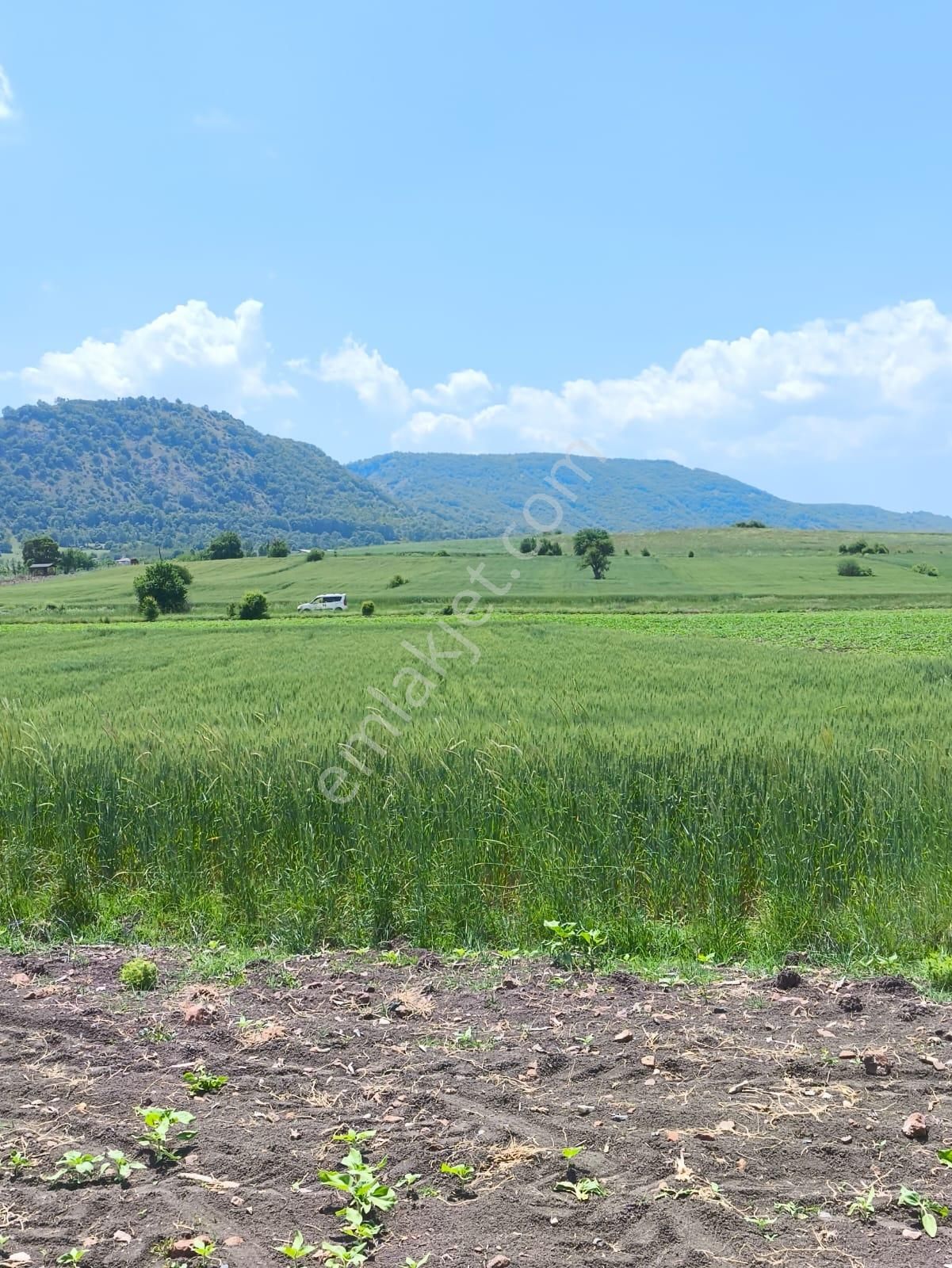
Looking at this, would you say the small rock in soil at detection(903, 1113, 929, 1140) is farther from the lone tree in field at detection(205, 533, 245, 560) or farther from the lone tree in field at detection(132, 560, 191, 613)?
the lone tree in field at detection(205, 533, 245, 560)

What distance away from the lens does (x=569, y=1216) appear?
10.6 ft

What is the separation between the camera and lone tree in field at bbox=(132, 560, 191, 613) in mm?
70750

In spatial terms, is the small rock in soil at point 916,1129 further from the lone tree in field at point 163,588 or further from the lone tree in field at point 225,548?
the lone tree in field at point 225,548

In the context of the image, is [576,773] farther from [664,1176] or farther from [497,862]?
[664,1176]

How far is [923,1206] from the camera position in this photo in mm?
3230

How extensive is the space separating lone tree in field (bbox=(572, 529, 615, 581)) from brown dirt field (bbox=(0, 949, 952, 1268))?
277ft

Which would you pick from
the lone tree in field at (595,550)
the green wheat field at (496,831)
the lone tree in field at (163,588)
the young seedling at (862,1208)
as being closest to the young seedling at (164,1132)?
the green wheat field at (496,831)

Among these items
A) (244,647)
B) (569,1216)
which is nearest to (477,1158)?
(569,1216)

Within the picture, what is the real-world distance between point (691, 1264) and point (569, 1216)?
1.47 feet

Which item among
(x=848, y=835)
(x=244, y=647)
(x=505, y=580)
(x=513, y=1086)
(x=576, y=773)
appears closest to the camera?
(x=513, y=1086)

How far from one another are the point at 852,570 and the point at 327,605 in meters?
53.4

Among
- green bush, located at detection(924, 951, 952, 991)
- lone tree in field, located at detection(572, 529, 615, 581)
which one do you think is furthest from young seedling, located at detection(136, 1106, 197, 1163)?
lone tree in field, located at detection(572, 529, 615, 581)

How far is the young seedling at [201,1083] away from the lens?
4188mm

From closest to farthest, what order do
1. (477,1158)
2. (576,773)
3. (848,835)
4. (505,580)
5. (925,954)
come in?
(477,1158) < (925,954) < (848,835) < (576,773) < (505,580)
